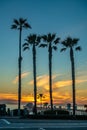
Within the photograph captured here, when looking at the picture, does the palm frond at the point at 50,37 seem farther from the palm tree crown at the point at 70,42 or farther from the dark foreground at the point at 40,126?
the dark foreground at the point at 40,126

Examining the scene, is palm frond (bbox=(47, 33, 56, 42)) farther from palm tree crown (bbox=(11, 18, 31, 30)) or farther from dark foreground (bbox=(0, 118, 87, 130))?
dark foreground (bbox=(0, 118, 87, 130))

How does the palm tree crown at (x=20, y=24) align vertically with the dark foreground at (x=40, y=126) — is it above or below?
above

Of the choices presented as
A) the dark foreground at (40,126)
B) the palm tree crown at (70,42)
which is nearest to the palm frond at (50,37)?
the palm tree crown at (70,42)

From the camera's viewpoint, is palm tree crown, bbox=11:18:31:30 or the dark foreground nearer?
the dark foreground

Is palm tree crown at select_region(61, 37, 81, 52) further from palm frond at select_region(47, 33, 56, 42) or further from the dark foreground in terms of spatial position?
the dark foreground

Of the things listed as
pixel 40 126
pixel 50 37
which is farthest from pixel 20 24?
pixel 40 126

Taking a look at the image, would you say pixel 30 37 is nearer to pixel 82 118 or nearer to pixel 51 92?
pixel 51 92

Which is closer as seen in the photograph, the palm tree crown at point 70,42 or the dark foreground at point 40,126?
the dark foreground at point 40,126

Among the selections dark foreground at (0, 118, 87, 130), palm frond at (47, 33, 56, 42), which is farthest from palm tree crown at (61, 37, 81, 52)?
dark foreground at (0, 118, 87, 130)

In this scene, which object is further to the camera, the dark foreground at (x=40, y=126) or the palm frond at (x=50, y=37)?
the palm frond at (x=50, y=37)

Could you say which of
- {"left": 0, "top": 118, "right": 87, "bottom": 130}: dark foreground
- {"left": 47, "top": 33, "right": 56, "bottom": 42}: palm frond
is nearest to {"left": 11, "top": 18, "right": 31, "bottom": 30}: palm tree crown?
{"left": 47, "top": 33, "right": 56, "bottom": 42}: palm frond

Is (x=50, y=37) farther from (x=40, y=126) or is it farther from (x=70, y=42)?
(x=40, y=126)

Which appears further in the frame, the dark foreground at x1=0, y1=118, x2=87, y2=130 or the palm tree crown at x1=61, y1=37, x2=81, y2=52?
the palm tree crown at x1=61, y1=37, x2=81, y2=52

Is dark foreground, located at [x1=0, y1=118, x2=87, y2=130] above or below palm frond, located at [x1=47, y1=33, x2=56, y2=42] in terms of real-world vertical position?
below
